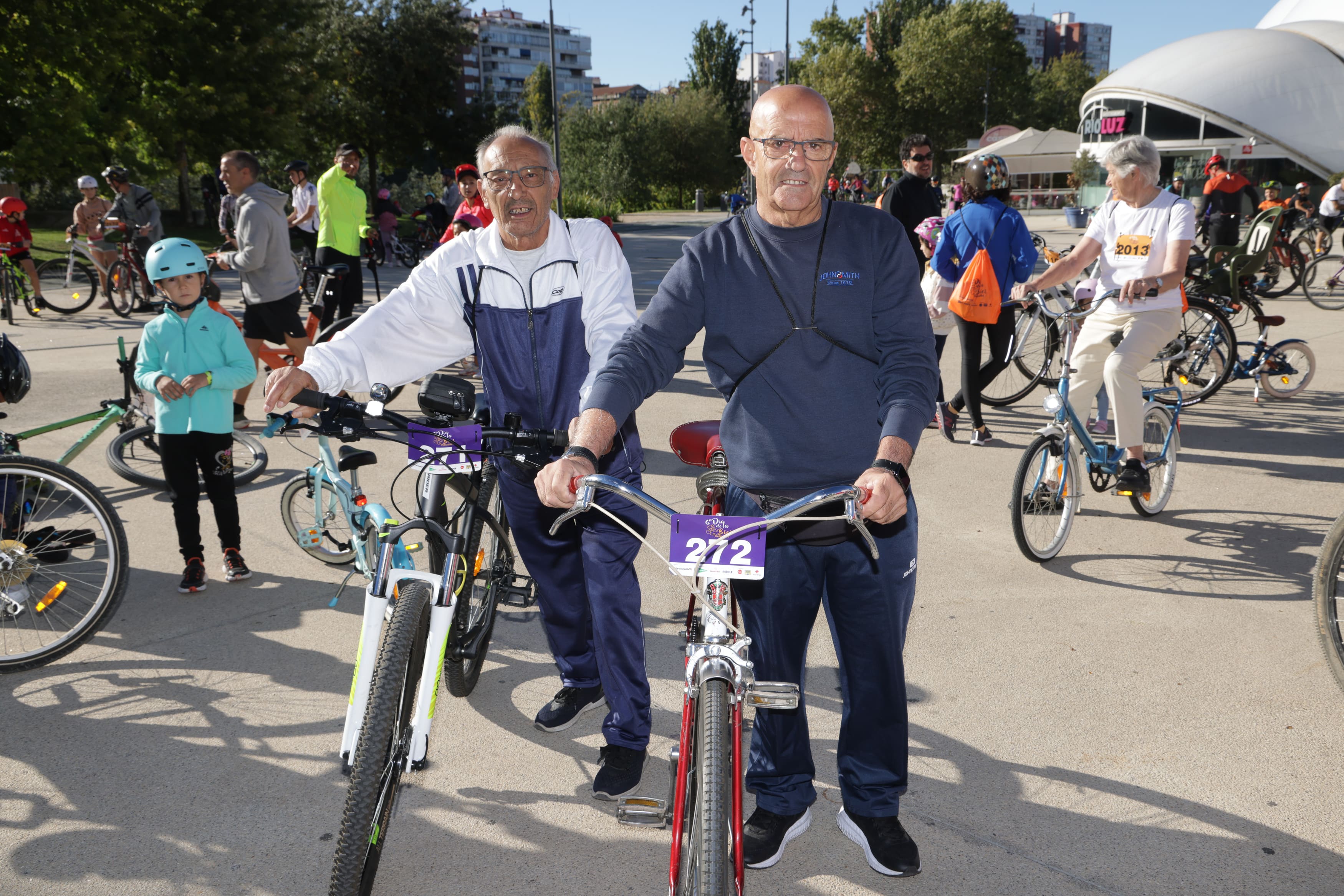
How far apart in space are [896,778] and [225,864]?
6.50ft

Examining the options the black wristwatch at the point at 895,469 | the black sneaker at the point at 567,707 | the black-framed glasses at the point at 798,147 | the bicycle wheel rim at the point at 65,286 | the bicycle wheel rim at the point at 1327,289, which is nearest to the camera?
the black wristwatch at the point at 895,469

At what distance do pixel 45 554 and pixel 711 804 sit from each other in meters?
3.59

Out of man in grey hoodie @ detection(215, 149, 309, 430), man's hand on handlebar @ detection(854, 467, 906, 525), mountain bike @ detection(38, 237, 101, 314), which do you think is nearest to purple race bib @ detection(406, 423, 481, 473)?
man's hand on handlebar @ detection(854, 467, 906, 525)

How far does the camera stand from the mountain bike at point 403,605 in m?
2.40

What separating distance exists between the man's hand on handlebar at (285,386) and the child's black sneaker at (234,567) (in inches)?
97.0

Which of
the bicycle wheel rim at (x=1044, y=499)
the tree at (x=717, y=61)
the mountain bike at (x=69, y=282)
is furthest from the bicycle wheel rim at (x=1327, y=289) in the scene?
the tree at (x=717, y=61)

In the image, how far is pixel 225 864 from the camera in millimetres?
2842

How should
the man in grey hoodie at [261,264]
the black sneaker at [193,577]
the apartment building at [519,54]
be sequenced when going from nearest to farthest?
1. the black sneaker at [193,577]
2. the man in grey hoodie at [261,264]
3. the apartment building at [519,54]

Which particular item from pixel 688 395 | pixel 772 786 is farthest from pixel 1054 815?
pixel 688 395

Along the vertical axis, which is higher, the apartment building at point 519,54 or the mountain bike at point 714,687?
the apartment building at point 519,54

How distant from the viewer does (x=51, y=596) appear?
415 centimetres

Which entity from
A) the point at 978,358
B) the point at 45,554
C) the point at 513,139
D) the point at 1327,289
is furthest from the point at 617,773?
the point at 1327,289

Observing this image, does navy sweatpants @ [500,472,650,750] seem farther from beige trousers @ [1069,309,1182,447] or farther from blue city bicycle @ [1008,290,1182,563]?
beige trousers @ [1069,309,1182,447]

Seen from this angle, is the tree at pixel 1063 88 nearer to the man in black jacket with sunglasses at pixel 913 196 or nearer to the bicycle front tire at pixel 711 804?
the man in black jacket with sunglasses at pixel 913 196
